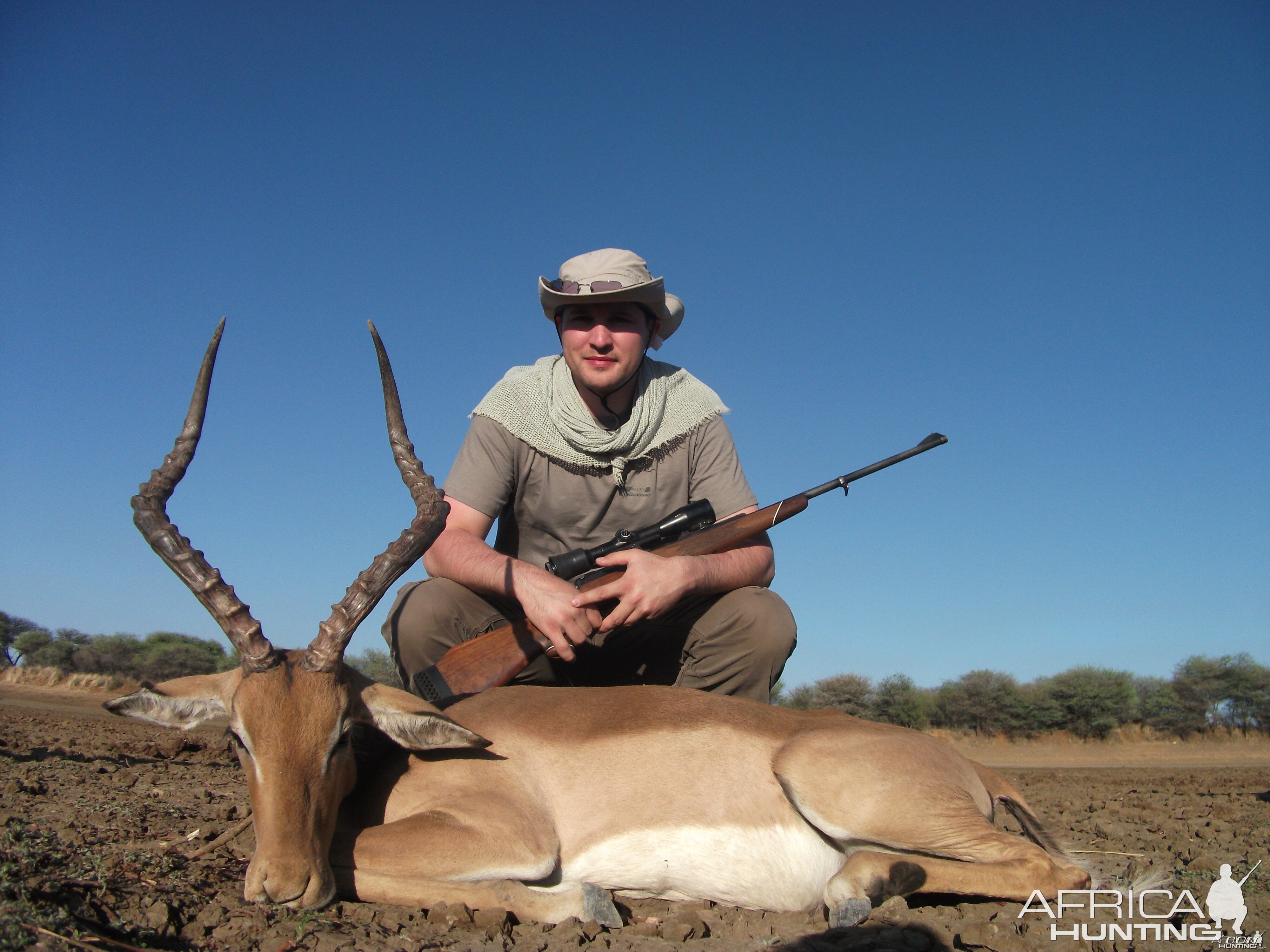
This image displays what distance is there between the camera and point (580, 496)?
5410 mm

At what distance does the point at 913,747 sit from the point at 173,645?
101 ft

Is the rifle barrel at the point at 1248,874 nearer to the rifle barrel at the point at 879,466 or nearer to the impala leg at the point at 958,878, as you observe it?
the impala leg at the point at 958,878

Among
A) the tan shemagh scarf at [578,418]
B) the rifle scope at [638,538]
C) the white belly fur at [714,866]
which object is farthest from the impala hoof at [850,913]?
the tan shemagh scarf at [578,418]

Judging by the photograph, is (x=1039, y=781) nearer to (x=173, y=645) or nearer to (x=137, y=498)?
(x=137, y=498)

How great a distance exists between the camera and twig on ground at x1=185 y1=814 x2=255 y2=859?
3.56 m

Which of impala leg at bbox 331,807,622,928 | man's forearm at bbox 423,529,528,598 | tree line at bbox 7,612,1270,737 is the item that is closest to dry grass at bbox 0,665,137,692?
tree line at bbox 7,612,1270,737

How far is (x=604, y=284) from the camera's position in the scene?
5223mm

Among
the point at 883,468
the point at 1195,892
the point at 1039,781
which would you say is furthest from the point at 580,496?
the point at 1039,781

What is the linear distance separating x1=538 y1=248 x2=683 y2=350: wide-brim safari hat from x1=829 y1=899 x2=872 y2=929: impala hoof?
3291 mm

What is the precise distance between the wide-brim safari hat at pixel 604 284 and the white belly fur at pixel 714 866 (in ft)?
9.62

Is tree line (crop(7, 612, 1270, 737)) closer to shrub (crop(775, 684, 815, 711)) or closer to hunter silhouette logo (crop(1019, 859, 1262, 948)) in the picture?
shrub (crop(775, 684, 815, 711))

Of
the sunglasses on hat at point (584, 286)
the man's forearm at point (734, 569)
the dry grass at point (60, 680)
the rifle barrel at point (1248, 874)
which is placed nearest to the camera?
the rifle barrel at point (1248, 874)

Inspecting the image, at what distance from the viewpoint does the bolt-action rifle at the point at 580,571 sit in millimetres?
4582

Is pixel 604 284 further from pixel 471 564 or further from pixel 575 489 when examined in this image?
pixel 471 564
